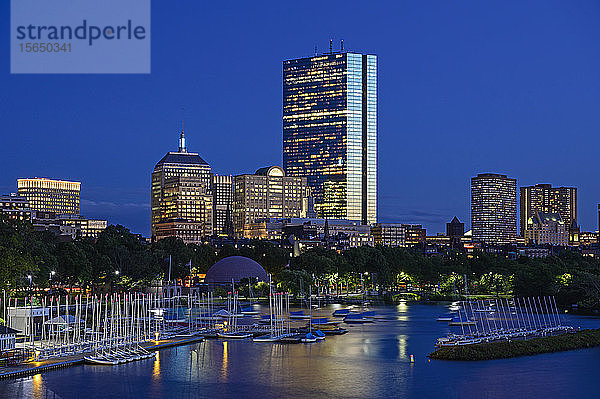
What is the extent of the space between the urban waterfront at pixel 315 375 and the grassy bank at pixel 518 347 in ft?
5.09

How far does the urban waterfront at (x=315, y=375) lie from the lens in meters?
70.6

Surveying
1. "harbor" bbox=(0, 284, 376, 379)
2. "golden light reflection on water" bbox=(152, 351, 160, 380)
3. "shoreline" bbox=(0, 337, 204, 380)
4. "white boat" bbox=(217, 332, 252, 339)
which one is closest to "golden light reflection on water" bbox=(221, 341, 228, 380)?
"golden light reflection on water" bbox=(152, 351, 160, 380)

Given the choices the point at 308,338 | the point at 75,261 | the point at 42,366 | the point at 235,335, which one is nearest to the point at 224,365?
the point at 42,366

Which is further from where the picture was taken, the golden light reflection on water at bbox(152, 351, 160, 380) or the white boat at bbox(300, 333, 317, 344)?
the white boat at bbox(300, 333, 317, 344)

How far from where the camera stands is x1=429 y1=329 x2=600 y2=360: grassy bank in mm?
86875

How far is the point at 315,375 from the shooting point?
77.9 metres

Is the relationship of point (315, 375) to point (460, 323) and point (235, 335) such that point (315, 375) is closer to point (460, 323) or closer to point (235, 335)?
point (235, 335)

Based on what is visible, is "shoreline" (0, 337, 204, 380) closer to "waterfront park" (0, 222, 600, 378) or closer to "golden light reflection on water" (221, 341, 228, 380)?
"waterfront park" (0, 222, 600, 378)

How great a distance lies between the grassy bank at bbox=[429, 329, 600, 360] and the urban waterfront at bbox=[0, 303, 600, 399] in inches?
61.1

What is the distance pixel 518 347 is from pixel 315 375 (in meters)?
24.4

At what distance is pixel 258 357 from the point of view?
89.6 m

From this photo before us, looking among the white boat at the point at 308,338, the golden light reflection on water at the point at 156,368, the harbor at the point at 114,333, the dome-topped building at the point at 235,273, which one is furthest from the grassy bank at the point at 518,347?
the dome-topped building at the point at 235,273

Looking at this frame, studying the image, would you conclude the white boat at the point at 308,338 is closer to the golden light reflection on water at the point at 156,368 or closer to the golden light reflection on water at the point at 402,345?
the golden light reflection on water at the point at 402,345

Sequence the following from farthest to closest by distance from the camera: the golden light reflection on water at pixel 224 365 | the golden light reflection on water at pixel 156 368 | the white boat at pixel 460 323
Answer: the white boat at pixel 460 323, the golden light reflection on water at pixel 224 365, the golden light reflection on water at pixel 156 368
